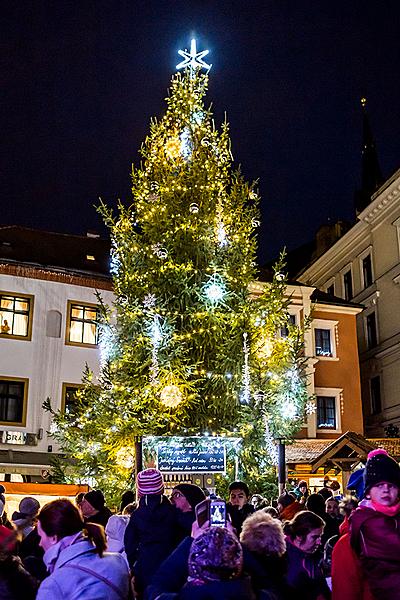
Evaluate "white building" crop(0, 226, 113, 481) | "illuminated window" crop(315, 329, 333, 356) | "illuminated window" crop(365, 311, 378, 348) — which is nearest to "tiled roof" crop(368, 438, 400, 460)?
"illuminated window" crop(315, 329, 333, 356)

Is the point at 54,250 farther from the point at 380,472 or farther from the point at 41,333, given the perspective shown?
the point at 380,472

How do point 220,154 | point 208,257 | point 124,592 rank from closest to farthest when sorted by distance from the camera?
point 124,592 < point 208,257 < point 220,154

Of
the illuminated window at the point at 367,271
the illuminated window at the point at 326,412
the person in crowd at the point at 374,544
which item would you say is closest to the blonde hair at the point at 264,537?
the person in crowd at the point at 374,544

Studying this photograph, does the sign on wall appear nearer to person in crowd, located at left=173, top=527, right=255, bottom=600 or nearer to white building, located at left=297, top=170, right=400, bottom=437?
white building, located at left=297, top=170, right=400, bottom=437

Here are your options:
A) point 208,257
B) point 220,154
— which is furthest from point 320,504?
point 220,154

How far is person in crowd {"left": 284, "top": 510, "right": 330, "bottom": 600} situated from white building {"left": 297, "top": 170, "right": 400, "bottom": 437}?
3030 centimetres

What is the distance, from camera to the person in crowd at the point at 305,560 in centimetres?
529

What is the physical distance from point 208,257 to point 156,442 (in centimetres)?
569

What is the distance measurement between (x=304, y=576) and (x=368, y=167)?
175ft

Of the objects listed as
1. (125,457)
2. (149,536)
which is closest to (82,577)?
(149,536)

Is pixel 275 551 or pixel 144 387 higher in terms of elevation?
pixel 144 387

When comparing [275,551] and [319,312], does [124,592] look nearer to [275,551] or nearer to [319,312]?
[275,551]

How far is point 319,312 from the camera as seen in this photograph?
3509 cm

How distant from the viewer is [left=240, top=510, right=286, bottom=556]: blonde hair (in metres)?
4.74
